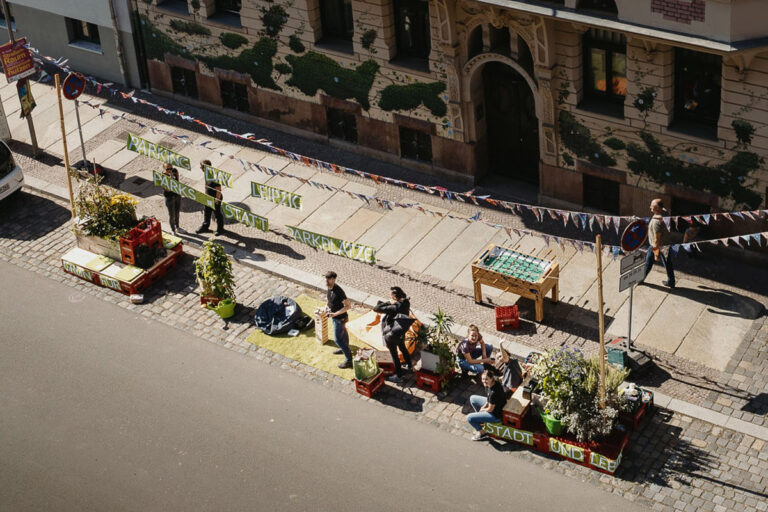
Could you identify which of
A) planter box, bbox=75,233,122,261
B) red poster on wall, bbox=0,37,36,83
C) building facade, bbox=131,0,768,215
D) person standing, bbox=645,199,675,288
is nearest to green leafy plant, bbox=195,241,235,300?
planter box, bbox=75,233,122,261

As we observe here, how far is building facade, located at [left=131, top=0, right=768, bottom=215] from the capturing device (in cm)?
2539

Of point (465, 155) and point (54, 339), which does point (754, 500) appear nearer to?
point (465, 155)

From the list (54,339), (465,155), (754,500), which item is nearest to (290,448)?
(54,339)

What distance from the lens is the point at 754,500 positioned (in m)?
21.0

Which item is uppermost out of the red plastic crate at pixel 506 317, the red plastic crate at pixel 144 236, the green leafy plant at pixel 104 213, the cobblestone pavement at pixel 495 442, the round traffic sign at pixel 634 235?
the round traffic sign at pixel 634 235

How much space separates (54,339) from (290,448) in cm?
695

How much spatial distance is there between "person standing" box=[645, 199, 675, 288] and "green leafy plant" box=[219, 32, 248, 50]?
13103 millimetres

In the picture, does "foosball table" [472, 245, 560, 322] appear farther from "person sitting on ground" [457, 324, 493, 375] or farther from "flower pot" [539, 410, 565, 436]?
"flower pot" [539, 410, 565, 436]

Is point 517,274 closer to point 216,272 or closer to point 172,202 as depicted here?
point 216,272

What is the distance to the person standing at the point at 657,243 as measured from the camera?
84.5 ft

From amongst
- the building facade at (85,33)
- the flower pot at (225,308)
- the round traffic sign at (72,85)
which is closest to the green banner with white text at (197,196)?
the flower pot at (225,308)

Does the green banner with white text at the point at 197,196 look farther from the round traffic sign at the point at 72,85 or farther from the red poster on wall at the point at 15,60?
the red poster on wall at the point at 15,60

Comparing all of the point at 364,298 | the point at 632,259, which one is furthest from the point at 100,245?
the point at 632,259

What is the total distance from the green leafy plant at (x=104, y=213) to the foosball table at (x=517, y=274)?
8.79 m
